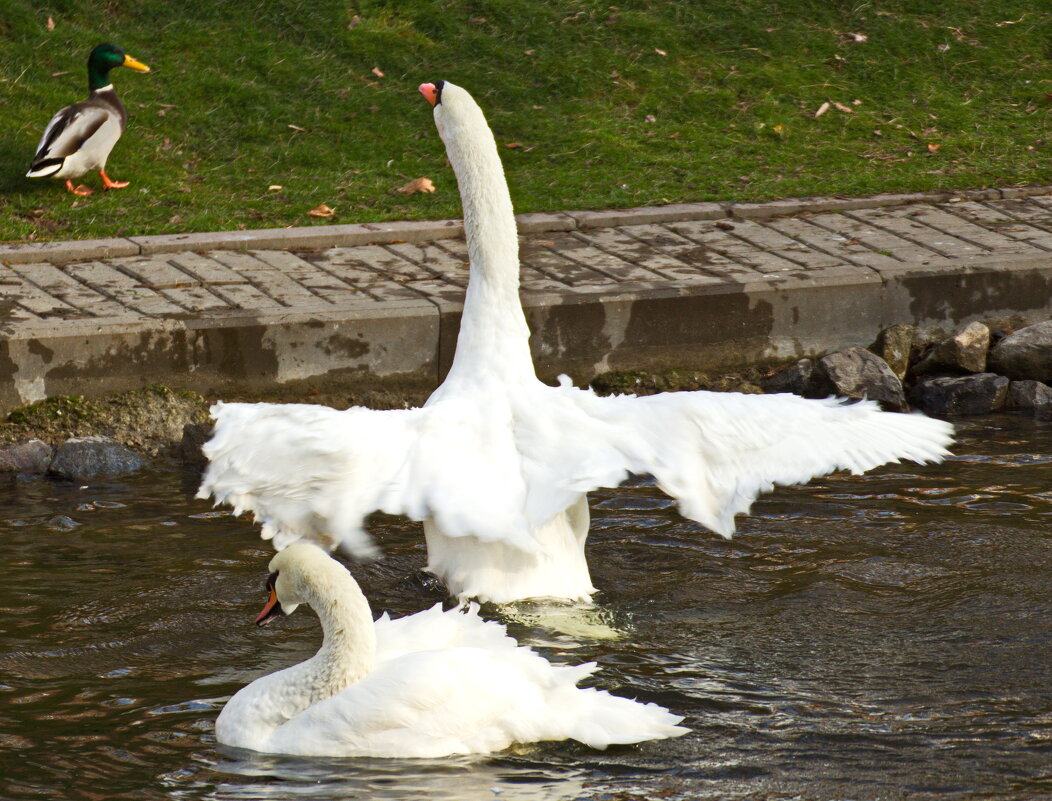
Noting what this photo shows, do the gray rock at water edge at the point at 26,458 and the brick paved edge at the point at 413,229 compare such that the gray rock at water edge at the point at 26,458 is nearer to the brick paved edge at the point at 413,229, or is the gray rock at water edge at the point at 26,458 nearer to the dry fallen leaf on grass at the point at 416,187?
the brick paved edge at the point at 413,229

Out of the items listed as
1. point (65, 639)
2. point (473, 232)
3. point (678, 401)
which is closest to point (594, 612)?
point (678, 401)

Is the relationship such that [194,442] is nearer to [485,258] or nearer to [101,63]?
[485,258]

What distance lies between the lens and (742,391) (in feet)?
27.6

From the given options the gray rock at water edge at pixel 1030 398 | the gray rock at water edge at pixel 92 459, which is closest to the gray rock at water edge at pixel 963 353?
the gray rock at water edge at pixel 1030 398

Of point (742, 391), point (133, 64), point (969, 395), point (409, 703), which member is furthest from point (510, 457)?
point (133, 64)

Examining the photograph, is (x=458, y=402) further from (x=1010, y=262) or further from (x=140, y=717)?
(x=1010, y=262)

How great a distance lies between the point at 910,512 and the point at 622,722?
8.79ft

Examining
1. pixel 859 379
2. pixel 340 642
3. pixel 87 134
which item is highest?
pixel 87 134

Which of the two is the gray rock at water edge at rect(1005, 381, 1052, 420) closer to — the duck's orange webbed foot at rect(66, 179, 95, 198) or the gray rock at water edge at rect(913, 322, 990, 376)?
the gray rock at water edge at rect(913, 322, 990, 376)

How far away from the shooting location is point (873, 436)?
5426 mm

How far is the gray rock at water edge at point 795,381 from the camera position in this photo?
8328 mm

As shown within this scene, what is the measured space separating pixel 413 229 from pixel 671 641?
4.30 m

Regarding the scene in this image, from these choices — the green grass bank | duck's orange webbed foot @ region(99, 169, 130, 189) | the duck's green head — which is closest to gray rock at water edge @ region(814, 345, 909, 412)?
the green grass bank

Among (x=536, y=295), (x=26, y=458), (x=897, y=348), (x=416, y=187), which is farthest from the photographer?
(x=416, y=187)
